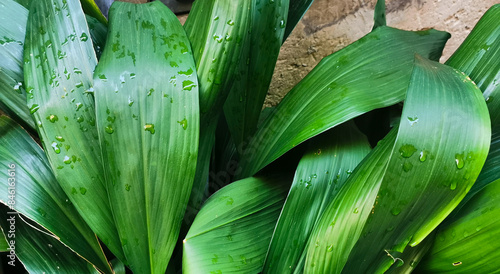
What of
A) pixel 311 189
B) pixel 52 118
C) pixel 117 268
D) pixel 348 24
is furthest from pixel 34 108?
pixel 348 24

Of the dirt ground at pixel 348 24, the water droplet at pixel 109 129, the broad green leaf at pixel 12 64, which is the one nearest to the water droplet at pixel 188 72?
the water droplet at pixel 109 129

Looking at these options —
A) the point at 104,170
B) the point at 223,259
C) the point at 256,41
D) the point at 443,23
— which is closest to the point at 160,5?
the point at 256,41

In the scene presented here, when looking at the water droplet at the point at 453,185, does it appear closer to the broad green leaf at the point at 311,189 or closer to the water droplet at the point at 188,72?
the broad green leaf at the point at 311,189

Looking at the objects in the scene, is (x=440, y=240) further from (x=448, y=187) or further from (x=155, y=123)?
(x=155, y=123)

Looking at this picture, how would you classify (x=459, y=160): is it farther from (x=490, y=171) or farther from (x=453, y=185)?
(x=490, y=171)

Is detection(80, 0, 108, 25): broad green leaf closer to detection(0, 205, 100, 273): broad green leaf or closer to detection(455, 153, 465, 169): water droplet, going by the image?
detection(0, 205, 100, 273): broad green leaf

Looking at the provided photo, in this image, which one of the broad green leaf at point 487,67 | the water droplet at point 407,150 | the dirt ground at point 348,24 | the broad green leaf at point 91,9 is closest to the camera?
the water droplet at point 407,150

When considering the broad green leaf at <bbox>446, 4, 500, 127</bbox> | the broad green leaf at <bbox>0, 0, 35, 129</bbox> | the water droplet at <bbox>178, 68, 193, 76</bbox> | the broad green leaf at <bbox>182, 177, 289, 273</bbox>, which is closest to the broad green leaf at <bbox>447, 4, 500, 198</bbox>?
the broad green leaf at <bbox>446, 4, 500, 127</bbox>
